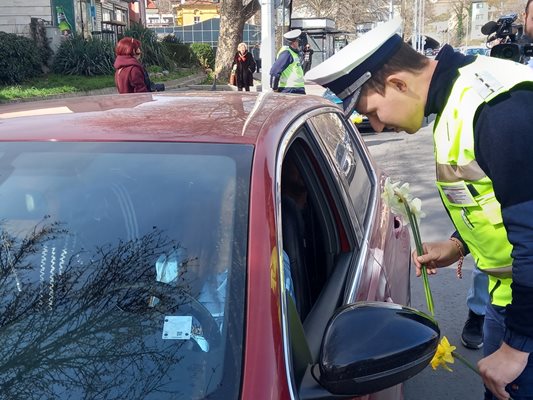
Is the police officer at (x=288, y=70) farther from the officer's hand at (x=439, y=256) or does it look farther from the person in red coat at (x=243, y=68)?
the officer's hand at (x=439, y=256)

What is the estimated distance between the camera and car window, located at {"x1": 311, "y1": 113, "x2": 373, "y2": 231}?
2600 millimetres

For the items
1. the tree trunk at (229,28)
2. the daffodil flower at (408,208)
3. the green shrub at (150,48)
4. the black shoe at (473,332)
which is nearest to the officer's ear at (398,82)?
the daffodil flower at (408,208)

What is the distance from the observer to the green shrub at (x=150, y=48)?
25.3 meters

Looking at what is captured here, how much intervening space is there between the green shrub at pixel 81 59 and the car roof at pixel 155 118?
19.2 meters

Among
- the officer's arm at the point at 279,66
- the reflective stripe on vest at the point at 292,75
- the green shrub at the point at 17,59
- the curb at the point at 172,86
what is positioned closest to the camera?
the officer's arm at the point at 279,66

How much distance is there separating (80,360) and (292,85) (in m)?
9.64

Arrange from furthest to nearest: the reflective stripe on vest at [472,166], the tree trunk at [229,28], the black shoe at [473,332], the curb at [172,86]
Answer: the tree trunk at [229,28] → the curb at [172,86] → the black shoe at [473,332] → the reflective stripe on vest at [472,166]

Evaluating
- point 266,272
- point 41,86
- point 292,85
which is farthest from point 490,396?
point 41,86

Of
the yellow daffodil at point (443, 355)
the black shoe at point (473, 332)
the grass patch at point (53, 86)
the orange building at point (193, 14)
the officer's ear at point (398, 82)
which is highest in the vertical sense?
the orange building at point (193, 14)

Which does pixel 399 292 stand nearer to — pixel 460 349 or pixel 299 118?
pixel 299 118

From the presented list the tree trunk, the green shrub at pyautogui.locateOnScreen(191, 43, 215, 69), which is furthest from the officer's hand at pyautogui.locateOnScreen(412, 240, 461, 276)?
the green shrub at pyautogui.locateOnScreen(191, 43, 215, 69)

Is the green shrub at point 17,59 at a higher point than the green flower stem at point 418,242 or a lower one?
higher

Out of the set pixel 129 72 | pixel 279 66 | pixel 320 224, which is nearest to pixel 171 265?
pixel 320 224

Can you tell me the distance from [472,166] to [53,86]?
680 inches
